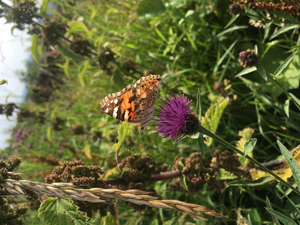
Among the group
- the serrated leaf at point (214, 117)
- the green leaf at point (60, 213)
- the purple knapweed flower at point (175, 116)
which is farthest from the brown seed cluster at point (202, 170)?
the green leaf at point (60, 213)

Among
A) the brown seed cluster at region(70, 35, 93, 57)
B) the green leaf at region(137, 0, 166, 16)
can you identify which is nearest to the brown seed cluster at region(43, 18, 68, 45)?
the brown seed cluster at region(70, 35, 93, 57)

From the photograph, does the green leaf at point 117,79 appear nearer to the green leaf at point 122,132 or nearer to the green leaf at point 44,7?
the green leaf at point 44,7

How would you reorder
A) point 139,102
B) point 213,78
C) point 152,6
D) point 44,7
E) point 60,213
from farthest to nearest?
point 152,6 → point 213,78 → point 44,7 → point 139,102 → point 60,213

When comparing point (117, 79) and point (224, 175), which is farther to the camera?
point (117, 79)

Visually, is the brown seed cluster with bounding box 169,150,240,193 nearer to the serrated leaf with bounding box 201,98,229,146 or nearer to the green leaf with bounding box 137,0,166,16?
the serrated leaf with bounding box 201,98,229,146

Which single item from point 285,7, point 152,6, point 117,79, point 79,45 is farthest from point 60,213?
point 152,6

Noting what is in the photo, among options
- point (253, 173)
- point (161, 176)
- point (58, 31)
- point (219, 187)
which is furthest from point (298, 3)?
point (58, 31)

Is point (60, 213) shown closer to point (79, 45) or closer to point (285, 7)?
point (285, 7)

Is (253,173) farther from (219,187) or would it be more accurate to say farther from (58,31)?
(58,31)
